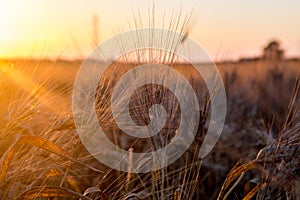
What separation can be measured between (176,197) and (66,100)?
0.58 metres

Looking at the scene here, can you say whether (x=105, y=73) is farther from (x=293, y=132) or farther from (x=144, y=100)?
(x=293, y=132)

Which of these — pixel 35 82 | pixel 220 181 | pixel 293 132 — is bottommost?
pixel 220 181

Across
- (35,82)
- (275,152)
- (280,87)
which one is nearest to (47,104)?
(35,82)

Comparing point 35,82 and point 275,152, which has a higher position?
point 35,82

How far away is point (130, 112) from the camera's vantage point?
175cm

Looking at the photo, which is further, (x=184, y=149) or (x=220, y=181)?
(x=220, y=181)

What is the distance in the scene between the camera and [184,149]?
8.31 feet

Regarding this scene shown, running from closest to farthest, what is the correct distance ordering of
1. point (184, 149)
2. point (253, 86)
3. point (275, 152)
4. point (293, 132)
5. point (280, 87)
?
point (275, 152) < point (293, 132) < point (184, 149) < point (280, 87) < point (253, 86)

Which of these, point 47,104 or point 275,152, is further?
point 47,104

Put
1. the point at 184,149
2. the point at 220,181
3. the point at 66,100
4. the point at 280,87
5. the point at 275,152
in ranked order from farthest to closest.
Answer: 1. the point at 280,87
2. the point at 220,181
3. the point at 184,149
4. the point at 66,100
5. the point at 275,152

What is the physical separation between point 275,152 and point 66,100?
31.6 inches

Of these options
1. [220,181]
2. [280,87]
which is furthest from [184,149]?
[280,87]

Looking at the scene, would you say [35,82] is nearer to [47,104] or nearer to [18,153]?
[47,104]

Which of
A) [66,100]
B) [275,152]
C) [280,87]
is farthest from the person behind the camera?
[280,87]
